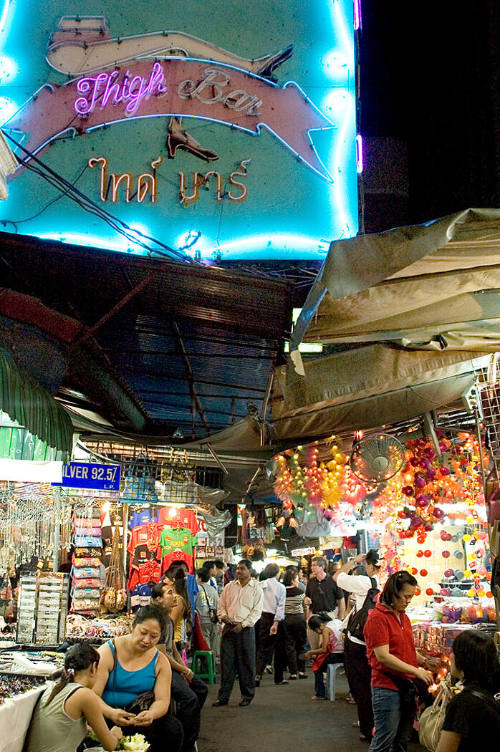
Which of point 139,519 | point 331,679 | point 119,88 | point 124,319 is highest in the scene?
point 119,88

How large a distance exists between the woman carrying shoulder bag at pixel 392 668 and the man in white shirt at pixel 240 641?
15.9 ft

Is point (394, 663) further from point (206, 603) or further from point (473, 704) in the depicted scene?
point (206, 603)

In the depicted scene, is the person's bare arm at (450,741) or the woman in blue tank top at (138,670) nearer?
the person's bare arm at (450,741)

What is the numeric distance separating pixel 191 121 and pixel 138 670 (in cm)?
798

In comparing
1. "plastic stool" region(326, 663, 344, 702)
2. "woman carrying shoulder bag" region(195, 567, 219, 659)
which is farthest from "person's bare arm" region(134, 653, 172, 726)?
"woman carrying shoulder bag" region(195, 567, 219, 659)

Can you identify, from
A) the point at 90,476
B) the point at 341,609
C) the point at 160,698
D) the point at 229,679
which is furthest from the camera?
the point at 341,609

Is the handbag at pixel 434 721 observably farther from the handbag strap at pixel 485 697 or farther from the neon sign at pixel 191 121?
the neon sign at pixel 191 121

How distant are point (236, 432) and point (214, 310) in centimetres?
281

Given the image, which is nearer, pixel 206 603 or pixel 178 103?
pixel 178 103

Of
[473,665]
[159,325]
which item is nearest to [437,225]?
[473,665]

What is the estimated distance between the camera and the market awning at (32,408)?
543 centimetres

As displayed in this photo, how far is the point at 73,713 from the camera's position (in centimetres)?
439

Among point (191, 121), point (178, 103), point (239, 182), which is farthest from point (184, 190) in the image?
point (178, 103)

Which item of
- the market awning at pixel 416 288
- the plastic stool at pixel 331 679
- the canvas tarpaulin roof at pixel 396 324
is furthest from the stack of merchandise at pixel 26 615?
the market awning at pixel 416 288
